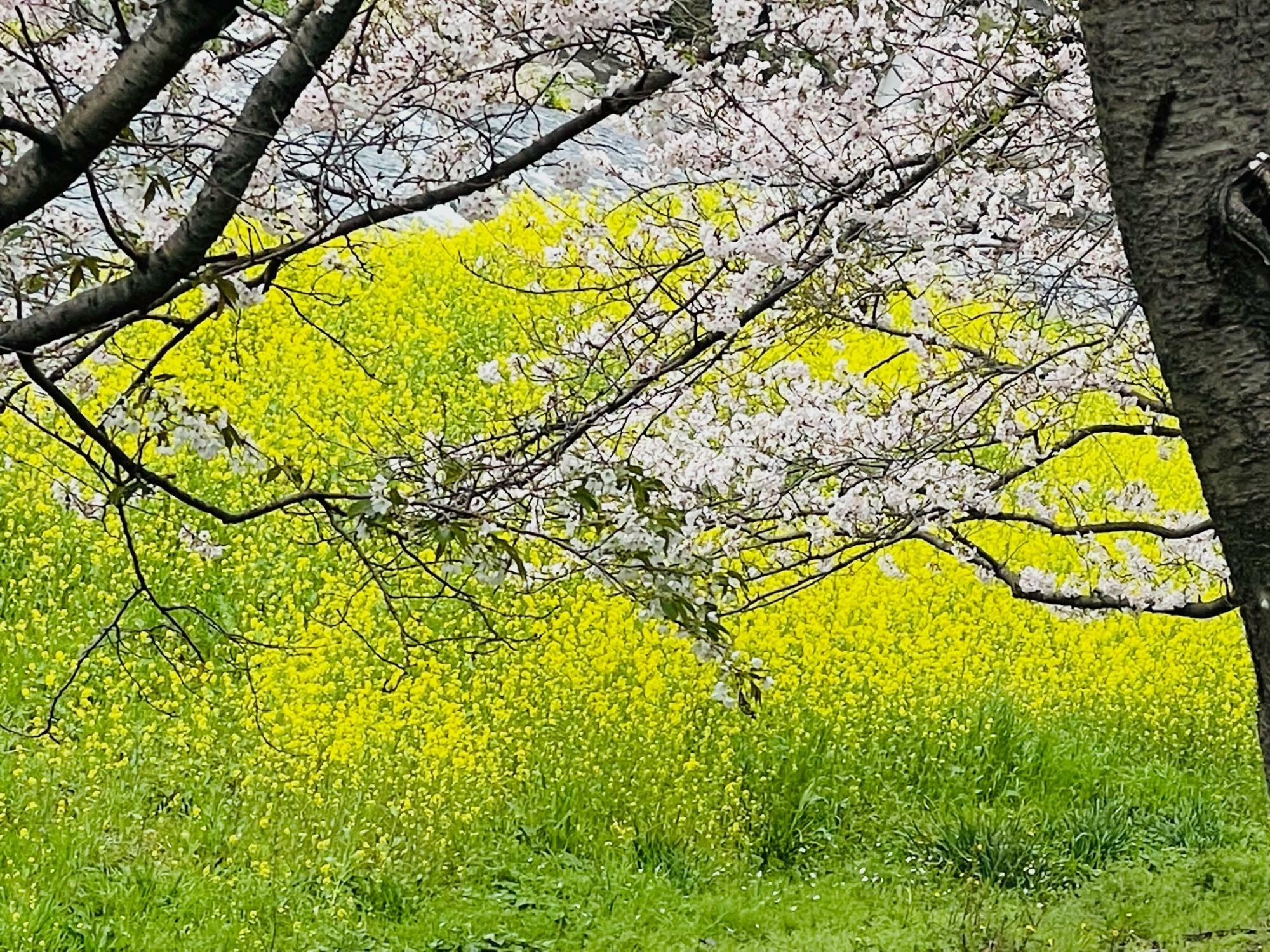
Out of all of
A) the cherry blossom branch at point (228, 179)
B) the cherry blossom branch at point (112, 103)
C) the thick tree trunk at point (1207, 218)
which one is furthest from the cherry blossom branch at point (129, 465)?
the thick tree trunk at point (1207, 218)

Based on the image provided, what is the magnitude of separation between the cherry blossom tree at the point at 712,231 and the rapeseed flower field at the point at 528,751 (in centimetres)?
63

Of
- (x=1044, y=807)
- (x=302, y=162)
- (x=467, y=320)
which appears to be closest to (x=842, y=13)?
(x=302, y=162)

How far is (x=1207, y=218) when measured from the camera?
141 centimetres

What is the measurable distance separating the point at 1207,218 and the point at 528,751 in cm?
483

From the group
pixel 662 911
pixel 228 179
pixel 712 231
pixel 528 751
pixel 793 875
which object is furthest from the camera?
pixel 528 751

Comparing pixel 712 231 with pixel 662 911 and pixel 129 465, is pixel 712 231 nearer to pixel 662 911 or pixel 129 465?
pixel 129 465

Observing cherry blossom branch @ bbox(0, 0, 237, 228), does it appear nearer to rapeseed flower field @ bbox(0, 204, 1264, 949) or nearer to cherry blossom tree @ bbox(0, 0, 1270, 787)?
cherry blossom tree @ bbox(0, 0, 1270, 787)

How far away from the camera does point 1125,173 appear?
1482 millimetres

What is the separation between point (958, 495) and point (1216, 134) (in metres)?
3.26

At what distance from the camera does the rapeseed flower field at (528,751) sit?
15.7 feet

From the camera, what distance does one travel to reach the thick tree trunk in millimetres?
1390

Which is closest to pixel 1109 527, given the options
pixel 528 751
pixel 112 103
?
pixel 528 751

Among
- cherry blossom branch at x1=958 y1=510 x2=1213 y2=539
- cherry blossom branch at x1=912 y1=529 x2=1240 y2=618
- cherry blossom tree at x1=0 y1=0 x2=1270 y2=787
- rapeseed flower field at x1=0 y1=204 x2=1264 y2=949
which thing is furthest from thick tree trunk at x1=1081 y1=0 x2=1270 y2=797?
cherry blossom branch at x1=912 y1=529 x2=1240 y2=618

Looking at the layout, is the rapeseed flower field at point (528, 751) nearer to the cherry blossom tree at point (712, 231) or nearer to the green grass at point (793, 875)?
the green grass at point (793, 875)
